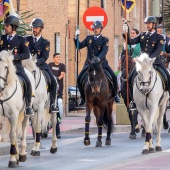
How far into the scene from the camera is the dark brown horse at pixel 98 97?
858 inches

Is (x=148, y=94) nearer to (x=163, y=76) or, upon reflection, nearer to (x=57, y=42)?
(x=163, y=76)

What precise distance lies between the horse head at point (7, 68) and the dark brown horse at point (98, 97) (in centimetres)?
487

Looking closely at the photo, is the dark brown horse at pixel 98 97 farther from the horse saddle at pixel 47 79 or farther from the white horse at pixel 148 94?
the horse saddle at pixel 47 79

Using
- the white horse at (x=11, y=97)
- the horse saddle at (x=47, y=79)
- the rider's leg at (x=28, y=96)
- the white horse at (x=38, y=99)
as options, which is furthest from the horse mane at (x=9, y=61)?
the horse saddle at (x=47, y=79)

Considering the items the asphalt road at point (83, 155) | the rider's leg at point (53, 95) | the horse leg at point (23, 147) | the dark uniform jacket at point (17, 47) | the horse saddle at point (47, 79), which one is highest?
the dark uniform jacket at point (17, 47)

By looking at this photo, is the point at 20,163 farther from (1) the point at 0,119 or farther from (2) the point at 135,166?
(2) the point at 135,166

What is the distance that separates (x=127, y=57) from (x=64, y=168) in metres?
8.93

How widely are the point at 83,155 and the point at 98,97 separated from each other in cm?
273

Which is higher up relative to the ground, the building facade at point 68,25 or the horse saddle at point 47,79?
the building facade at point 68,25

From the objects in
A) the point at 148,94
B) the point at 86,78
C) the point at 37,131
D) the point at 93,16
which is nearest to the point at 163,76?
the point at 148,94

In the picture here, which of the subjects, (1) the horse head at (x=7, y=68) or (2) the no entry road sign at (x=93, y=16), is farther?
(2) the no entry road sign at (x=93, y=16)

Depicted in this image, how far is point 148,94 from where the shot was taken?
66.6 ft

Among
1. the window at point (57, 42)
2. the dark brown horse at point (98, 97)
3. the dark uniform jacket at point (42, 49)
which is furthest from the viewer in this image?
the window at point (57, 42)

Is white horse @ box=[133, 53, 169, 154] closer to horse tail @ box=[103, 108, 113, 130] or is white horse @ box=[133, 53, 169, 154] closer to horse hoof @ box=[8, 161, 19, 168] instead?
horse tail @ box=[103, 108, 113, 130]
